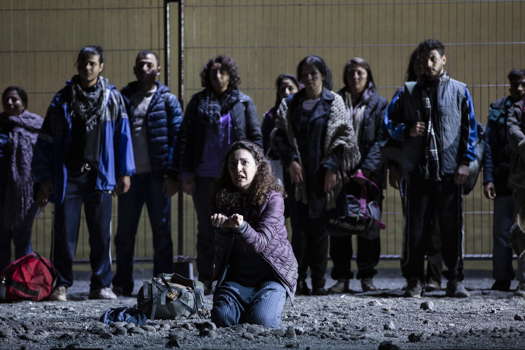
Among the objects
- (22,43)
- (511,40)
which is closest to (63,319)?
(22,43)

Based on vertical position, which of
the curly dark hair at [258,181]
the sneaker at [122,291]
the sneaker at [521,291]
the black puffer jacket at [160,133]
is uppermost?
the black puffer jacket at [160,133]

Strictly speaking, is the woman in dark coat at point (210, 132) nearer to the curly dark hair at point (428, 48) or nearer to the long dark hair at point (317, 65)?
the long dark hair at point (317, 65)

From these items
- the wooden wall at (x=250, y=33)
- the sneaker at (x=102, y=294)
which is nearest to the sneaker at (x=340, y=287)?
the sneaker at (x=102, y=294)

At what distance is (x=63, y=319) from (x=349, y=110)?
9.40ft

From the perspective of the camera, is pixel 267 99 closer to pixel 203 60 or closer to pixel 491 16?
pixel 203 60

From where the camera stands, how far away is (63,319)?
5.87 metres

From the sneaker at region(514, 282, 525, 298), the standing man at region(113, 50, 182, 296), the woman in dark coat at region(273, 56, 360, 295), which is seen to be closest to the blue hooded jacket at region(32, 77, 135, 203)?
the standing man at region(113, 50, 182, 296)

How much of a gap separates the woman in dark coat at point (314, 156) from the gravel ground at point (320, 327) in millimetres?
399

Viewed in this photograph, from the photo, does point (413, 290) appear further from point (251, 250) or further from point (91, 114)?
point (91, 114)

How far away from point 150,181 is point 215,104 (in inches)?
30.7

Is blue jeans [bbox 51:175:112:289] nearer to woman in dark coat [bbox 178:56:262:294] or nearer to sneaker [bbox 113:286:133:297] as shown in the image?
sneaker [bbox 113:286:133:297]

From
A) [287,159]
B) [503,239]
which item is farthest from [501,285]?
[287,159]

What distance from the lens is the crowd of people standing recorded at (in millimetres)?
6961

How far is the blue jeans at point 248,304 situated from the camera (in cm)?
518
